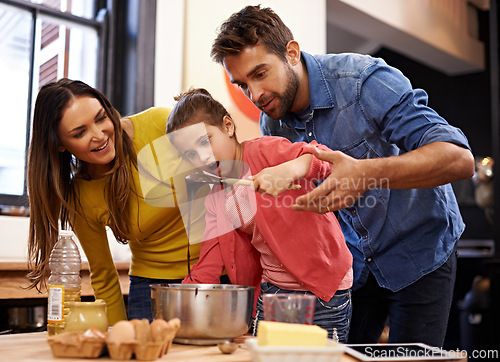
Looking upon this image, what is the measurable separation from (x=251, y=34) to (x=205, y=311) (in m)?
0.77

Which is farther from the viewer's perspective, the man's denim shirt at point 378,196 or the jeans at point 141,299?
the jeans at point 141,299

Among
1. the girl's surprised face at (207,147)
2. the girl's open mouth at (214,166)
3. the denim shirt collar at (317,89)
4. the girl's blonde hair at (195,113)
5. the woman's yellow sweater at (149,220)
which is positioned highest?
the denim shirt collar at (317,89)

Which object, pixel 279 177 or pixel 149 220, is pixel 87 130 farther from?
pixel 279 177

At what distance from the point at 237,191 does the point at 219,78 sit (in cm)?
165

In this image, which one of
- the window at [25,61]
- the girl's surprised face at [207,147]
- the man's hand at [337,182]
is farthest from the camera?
the window at [25,61]

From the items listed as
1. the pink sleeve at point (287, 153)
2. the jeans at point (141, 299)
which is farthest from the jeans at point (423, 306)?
Result: the jeans at point (141, 299)

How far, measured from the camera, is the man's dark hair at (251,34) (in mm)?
A: 1433

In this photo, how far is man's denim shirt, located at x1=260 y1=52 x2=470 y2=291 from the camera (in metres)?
1.45

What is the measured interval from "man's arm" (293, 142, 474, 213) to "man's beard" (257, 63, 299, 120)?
36 cm

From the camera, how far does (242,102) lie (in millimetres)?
3074

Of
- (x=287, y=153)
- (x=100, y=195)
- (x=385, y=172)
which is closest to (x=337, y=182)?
(x=385, y=172)

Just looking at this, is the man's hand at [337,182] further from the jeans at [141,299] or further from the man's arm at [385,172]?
the jeans at [141,299]

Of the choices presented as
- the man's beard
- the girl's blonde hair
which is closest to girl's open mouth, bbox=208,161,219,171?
the girl's blonde hair

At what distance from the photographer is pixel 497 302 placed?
3.19 metres
